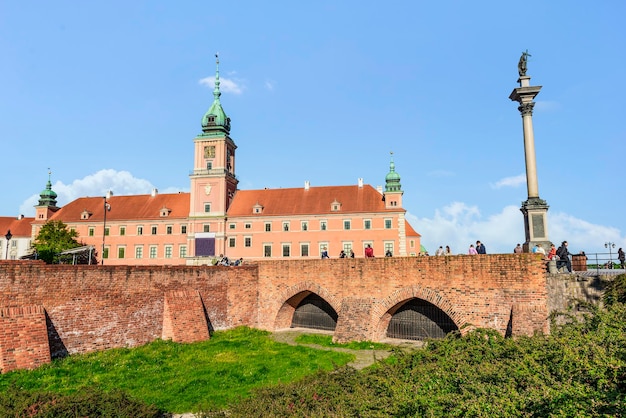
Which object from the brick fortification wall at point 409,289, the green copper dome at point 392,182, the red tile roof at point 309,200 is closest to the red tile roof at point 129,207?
the red tile roof at point 309,200

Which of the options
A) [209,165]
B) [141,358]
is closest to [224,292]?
[141,358]

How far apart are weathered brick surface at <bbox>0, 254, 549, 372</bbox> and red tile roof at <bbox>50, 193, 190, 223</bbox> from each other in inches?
1356

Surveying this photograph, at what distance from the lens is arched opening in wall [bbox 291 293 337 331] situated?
22.5 m

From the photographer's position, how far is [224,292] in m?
22.8

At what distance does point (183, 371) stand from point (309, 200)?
38865 mm

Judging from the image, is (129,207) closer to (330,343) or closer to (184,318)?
(184,318)

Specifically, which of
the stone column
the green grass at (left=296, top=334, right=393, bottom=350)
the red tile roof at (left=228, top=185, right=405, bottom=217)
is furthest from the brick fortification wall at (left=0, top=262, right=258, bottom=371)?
the red tile roof at (left=228, top=185, right=405, bottom=217)

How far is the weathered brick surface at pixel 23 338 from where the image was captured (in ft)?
44.7

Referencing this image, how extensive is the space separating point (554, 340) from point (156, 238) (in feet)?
173

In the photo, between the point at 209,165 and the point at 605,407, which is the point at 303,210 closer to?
the point at 209,165

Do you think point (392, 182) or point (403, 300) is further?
point (392, 182)

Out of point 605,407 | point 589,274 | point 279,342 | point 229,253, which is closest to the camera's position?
point 605,407

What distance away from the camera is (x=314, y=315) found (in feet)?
75.6

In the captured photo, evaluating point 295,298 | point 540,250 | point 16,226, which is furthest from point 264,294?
point 16,226
